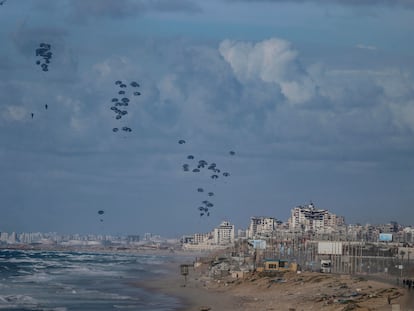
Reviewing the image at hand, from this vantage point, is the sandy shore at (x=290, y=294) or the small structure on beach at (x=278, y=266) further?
the small structure on beach at (x=278, y=266)

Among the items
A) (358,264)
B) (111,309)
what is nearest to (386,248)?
(358,264)

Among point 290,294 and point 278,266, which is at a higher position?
point 278,266

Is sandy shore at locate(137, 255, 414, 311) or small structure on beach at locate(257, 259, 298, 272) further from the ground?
small structure on beach at locate(257, 259, 298, 272)

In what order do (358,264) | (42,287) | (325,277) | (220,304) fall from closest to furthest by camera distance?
(220,304)
(325,277)
(42,287)
(358,264)

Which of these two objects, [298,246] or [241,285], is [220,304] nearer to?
[241,285]

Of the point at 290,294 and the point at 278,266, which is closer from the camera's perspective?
the point at 290,294

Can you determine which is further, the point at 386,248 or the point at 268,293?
the point at 386,248

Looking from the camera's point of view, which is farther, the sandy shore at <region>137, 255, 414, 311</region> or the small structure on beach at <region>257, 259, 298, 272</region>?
the small structure on beach at <region>257, 259, 298, 272</region>

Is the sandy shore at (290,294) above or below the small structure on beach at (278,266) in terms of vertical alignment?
below
